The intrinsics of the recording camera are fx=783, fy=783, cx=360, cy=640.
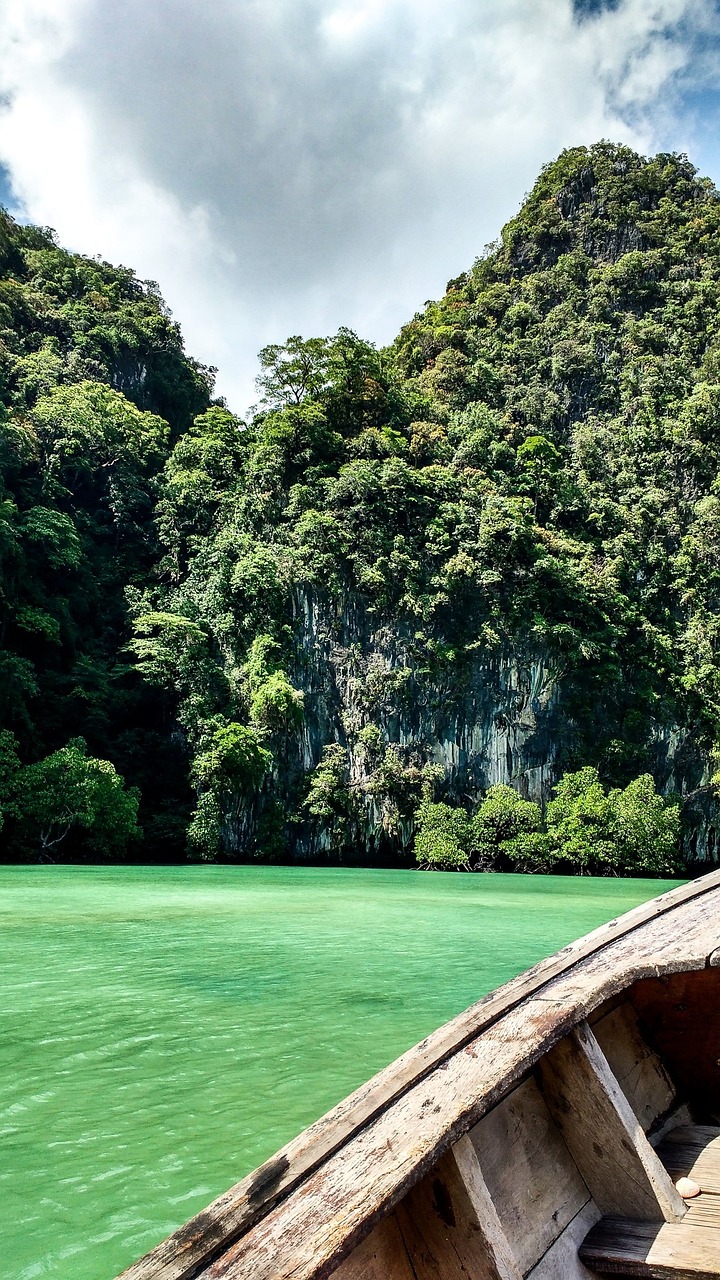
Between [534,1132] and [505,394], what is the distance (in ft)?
114

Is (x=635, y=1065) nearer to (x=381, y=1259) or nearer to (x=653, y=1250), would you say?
(x=653, y=1250)

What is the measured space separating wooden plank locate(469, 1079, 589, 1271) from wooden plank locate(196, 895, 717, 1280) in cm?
21

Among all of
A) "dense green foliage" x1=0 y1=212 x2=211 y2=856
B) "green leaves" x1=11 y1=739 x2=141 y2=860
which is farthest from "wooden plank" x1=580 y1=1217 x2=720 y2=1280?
"dense green foliage" x1=0 y1=212 x2=211 y2=856

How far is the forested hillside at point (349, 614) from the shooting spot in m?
23.0

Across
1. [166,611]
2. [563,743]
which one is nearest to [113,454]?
[166,611]

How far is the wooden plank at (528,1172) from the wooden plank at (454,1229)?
221 millimetres

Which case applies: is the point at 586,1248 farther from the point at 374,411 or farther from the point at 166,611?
the point at 374,411

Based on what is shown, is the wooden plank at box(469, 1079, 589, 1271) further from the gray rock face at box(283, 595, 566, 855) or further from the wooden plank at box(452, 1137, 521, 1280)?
the gray rock face at box(283, 595, 566, 855)

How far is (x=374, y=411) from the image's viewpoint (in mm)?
30406

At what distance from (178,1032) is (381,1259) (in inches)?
159

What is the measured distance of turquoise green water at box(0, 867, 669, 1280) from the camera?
9.52ft

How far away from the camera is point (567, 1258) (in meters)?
1.51

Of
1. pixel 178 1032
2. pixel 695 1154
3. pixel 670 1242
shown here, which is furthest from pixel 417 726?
pixel 670 1242

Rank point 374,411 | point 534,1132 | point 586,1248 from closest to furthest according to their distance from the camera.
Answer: point 586,1248
point 534,1132
point 374,411
